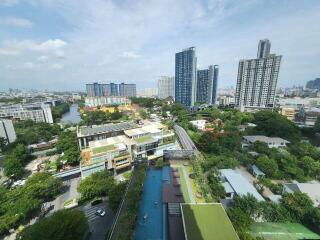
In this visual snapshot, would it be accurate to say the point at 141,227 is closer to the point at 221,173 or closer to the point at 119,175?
the point at 119,175

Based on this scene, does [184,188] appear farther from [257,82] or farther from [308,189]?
[257,82]

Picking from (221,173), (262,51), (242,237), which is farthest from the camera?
(262,51)

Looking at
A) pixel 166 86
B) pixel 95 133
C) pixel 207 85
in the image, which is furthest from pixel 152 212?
pixel 166 86

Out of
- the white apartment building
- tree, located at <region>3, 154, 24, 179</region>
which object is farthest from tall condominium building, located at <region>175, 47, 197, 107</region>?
tree, located at <region>3, 154, 24, 179</region>

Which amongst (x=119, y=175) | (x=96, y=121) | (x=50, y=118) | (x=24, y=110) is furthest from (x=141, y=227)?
(x=24, y=110)

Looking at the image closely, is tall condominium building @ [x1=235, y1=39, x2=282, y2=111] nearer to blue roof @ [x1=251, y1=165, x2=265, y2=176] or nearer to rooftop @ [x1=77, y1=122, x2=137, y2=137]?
blue roof @ [x1=251, y1=165, x2=265, y2=176]
